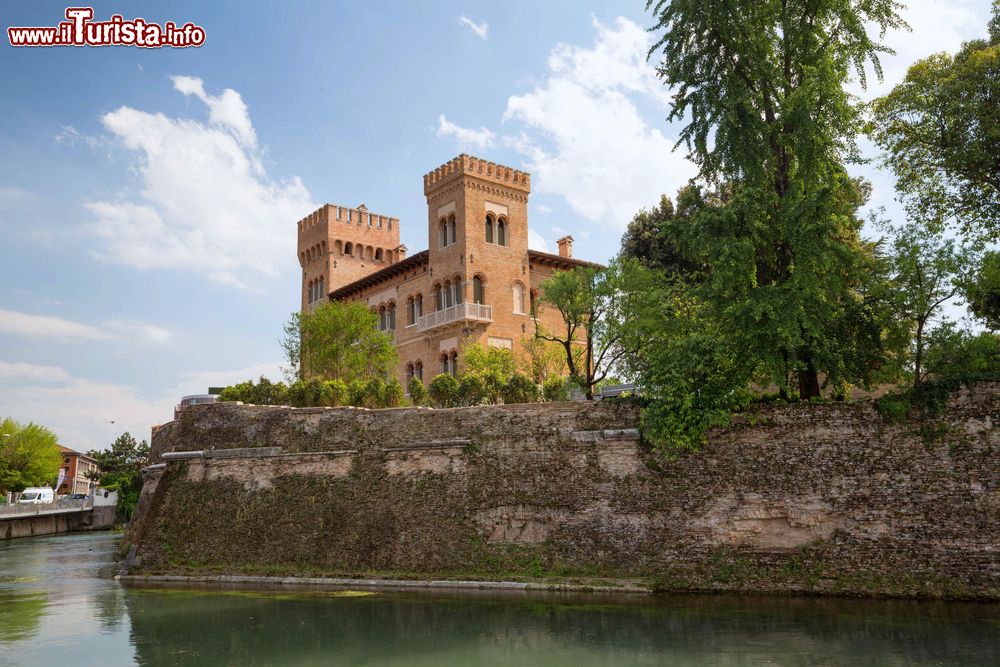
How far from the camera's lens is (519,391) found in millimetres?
25703

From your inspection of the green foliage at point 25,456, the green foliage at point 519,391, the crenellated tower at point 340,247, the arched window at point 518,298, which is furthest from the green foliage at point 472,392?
the green foliage at point 25,456

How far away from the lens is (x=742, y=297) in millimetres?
17484

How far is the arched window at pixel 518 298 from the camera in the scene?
36.2m

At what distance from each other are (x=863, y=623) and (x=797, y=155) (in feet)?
33.5

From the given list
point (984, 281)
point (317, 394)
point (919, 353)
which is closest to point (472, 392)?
point (317, 394)

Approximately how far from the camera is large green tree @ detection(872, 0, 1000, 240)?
18.8 metres

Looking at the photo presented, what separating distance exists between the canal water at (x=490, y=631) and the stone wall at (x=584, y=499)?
3.44 ft

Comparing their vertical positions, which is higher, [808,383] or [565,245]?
[565,245]

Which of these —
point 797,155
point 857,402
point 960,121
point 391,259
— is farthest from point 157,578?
point 391,259

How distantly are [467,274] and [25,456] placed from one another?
48521mm

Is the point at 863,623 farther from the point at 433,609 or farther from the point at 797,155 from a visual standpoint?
the point at 797,155

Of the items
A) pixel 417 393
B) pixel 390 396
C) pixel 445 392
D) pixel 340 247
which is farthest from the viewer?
pixel 340 247

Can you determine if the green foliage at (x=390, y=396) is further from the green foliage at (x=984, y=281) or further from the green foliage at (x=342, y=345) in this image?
the green foliage at (x=984, y=281)

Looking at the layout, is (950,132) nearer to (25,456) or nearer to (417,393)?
(417,393)
